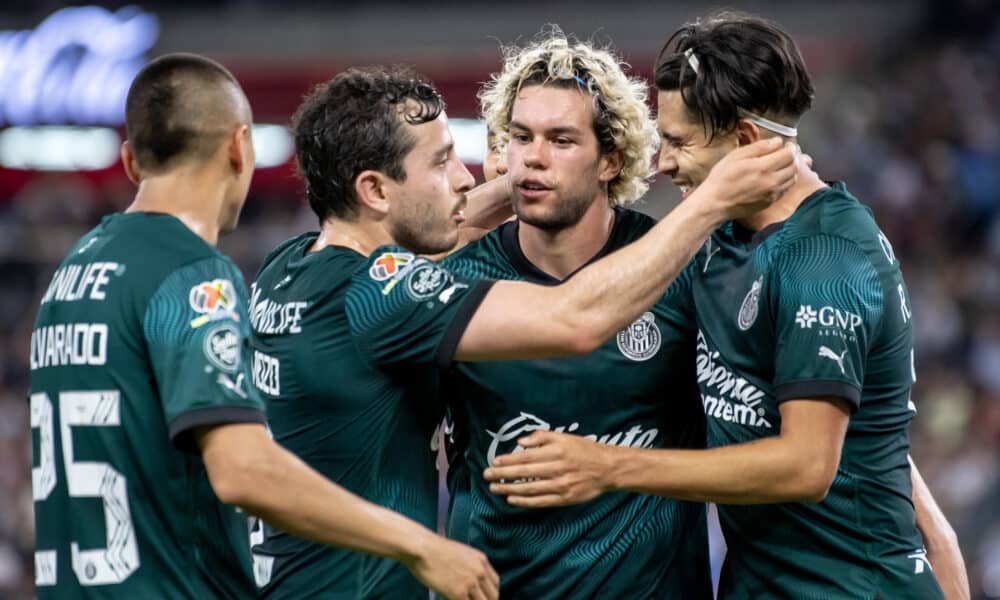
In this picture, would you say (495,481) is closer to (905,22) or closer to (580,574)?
(580,574)

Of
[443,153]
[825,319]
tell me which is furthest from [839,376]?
[443,153]

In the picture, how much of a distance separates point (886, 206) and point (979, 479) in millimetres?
4690

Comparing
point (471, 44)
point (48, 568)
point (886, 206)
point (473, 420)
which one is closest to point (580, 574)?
point (473, 420)

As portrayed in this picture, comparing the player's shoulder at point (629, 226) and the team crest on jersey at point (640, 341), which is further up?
the player's shoulder at point (629, 226)

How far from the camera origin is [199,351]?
369 centimetres

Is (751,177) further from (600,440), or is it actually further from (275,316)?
(275,316)

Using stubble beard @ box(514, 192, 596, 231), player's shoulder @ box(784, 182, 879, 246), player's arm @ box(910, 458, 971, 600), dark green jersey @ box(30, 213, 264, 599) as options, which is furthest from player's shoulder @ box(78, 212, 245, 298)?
player's arm @ box(910, 458, 971, 600)

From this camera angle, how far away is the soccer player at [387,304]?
433 centimetres

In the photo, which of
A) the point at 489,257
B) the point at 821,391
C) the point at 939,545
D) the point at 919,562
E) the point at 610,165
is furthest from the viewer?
the point at 610,165

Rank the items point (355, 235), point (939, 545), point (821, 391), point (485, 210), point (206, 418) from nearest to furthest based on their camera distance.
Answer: point (206, 418)
point (821, 391)
point (355, 235)
point (939, 545)
point (485, 210)

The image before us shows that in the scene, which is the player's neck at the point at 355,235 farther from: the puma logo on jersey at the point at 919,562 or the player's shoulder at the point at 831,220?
the puma logo on jersey at the point at 919,562

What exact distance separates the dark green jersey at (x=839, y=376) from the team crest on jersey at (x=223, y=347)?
1.74 m

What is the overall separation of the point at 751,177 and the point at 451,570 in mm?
1618

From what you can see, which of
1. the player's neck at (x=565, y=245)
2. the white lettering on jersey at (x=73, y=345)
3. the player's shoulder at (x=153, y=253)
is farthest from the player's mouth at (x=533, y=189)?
the white lettering on jersey at (x=73, y=345)
